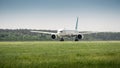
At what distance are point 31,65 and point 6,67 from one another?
1.45m

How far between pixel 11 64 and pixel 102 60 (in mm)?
6026

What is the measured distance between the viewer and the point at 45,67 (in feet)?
59.6

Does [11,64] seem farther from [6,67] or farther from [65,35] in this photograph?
[65,35]

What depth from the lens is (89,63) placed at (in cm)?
1978

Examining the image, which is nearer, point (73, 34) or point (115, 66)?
point (115, 66)

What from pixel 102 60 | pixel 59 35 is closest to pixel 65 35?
pixel 59 35

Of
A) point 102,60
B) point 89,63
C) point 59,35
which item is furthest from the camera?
point 59,35

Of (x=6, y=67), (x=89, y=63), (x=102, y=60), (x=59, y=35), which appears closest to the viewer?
(x=6, y=67)

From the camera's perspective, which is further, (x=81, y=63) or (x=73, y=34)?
(x=73, y=34)

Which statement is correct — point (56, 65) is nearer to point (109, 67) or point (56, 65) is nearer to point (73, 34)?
point (109, 67)

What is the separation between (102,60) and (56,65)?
12.3ft

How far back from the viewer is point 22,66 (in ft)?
59.8

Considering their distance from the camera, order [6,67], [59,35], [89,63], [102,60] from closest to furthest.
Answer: [6,67] → [89,63] → [102,60] → [59,35]

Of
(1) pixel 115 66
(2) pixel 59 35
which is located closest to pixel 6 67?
(1) pixel 115 66
